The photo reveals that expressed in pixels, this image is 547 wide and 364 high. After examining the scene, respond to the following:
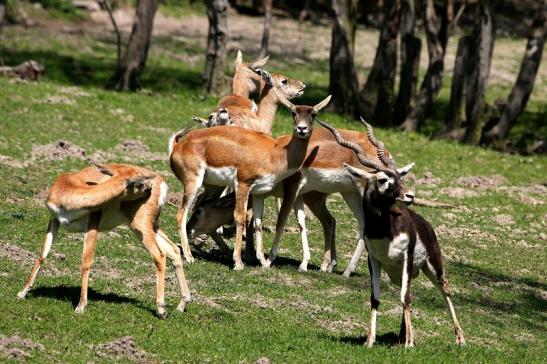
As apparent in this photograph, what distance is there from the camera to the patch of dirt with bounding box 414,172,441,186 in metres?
20.5

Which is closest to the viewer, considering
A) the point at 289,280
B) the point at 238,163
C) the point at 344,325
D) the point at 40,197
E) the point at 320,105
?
the point at 344,325

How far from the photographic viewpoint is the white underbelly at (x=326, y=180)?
14.3 m

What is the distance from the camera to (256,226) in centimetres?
1416

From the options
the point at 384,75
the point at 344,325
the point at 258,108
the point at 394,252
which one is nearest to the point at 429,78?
the point at 384,75

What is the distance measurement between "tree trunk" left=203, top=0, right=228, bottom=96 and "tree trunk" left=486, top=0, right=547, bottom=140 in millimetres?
6297

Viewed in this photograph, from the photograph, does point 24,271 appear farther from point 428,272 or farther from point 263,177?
point 428,272

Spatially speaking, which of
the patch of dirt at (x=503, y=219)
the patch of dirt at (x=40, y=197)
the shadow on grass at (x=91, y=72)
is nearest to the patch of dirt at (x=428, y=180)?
the patch of dirt at (x=503, y=219)

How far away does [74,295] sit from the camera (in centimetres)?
1133

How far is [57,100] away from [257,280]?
11.0 metres

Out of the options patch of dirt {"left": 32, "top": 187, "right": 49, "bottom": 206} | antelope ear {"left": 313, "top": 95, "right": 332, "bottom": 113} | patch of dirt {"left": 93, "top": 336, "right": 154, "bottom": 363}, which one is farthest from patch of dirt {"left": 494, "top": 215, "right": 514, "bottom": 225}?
patch of dirt {"left": 93, "top": 336, "right": 154, "bottom": 363}

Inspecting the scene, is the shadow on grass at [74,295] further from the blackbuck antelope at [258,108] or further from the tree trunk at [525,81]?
the tree trunk at [525,81]

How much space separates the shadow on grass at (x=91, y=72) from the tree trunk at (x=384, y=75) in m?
4.19

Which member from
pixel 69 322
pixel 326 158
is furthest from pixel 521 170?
pixel 69 322

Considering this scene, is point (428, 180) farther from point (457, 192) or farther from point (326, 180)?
point (326, 180)
